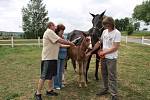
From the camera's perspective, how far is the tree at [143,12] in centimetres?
6681

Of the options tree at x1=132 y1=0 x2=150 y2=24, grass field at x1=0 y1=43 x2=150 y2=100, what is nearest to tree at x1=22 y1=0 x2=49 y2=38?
tree at x1=132 y1=0 x2=150 y2=24

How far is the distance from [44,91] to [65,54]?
1150 mm

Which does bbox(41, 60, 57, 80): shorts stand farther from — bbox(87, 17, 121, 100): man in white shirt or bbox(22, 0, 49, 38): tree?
bbox(22, 0, 49, 38): tree

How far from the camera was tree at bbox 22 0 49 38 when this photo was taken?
56.5 meters

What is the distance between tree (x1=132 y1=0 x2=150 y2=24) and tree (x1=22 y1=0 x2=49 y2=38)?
22510 mm

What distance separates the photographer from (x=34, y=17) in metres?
57.6

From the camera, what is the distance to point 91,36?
8.45 m

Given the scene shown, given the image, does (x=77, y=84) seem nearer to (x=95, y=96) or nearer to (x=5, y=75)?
(x=95, y=96)

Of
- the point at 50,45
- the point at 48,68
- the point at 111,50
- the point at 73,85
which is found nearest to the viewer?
the point at 111,50

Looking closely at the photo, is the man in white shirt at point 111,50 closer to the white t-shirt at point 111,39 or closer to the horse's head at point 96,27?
the white t-shirt at point 111,39

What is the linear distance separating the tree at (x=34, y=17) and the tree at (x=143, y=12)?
22.5 m

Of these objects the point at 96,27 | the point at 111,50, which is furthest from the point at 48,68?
the point at 96,27

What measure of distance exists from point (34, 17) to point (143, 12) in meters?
25.2

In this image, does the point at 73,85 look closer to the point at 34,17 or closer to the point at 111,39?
the point at 111,39
